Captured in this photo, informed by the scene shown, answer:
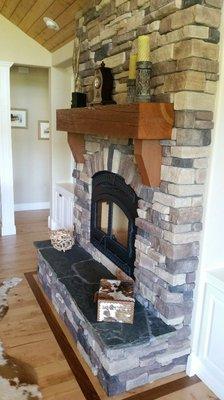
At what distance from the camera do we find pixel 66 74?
436 centimetres

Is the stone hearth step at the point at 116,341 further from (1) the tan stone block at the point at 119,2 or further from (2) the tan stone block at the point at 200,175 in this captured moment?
(1) the tan stone block at the point at 119,2

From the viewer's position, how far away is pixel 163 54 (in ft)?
5.96

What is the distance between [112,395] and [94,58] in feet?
7.94

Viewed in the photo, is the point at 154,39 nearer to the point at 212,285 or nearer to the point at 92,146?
the point at 92,146

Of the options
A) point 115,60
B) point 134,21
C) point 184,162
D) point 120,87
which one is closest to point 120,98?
point 120,87

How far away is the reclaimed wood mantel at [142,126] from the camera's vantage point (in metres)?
1.70

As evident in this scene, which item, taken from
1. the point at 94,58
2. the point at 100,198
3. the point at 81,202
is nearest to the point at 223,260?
the point at 100,198

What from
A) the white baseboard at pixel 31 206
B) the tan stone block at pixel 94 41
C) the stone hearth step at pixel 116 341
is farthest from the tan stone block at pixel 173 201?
the white baseboard at pixel 31 206

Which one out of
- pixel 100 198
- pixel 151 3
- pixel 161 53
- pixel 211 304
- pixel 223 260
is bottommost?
pixel 211 304

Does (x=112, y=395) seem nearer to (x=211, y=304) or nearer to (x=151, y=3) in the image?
(x=211, y=304)

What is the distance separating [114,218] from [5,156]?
2.29m

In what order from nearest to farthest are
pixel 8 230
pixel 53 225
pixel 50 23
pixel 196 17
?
1. pixel 196 17
2. pixel 50 23
3. pixel 8 230
4. pixel 53 225

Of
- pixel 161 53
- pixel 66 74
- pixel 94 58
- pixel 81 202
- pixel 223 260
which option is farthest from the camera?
pixel 66 74

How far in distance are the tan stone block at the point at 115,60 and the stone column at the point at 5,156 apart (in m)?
2.12
